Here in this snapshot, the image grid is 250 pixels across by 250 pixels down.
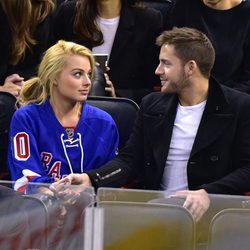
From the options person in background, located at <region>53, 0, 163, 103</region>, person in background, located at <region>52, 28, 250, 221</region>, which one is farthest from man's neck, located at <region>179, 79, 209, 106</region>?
person in background, located at <region>53, 0, 163, 103</region>

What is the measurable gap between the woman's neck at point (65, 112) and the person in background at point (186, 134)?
306 millimetres

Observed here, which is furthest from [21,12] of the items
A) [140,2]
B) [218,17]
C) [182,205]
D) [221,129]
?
[182,205]

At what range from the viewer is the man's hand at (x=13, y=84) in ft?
16.3

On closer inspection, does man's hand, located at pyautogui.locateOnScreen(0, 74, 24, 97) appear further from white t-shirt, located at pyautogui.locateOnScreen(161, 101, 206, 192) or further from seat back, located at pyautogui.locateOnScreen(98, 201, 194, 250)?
seat back, located at pyautogui.locateOnScreen(98, 201, 194, 250)

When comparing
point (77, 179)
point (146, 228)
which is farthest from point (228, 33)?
point (146, 228)

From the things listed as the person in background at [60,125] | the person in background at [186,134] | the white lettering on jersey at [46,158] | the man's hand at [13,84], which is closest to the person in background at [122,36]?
the man's hand at [13,84]

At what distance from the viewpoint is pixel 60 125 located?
4395 mm

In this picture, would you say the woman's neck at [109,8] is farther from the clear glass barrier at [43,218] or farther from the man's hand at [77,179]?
the clear glass barrier at [43,218]

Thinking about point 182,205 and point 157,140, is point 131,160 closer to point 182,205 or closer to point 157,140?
point 157,140

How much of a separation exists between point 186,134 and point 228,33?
1113 millimetres

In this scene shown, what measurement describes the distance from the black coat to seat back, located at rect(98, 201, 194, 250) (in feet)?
3.17

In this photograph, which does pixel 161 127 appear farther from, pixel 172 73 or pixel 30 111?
pixel 30 111

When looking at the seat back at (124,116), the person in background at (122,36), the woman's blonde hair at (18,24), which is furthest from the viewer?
the person in background at (122,36)

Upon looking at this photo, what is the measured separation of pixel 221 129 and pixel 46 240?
1347 mm
